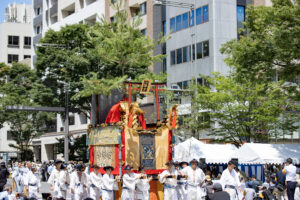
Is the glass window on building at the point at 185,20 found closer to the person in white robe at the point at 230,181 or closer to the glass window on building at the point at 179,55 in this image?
the glass window on building at the point at 179,55

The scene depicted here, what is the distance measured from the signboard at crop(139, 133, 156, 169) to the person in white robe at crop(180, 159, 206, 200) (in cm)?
173

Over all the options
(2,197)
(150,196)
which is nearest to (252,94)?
(150,196)

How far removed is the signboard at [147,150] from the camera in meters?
16.3

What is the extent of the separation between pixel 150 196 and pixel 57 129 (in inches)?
1709

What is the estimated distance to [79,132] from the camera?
5166cm

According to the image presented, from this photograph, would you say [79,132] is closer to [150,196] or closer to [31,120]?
[31,120]

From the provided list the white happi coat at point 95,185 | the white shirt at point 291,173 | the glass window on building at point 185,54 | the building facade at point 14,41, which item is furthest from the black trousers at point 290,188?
the building facade at point 14,41

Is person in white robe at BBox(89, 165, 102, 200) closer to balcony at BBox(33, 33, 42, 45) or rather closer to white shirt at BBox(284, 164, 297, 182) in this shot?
white shirt at BBox(284, 164, 297, 182)

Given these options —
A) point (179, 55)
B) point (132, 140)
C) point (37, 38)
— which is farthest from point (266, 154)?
point (37, 38)

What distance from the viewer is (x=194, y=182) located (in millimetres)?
15008

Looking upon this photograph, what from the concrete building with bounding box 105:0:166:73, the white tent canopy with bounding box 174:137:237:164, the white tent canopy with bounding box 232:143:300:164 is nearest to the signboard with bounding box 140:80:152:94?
the white tent canopy with bounding box 232:143:300:164

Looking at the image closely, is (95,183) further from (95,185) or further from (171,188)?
(171,188)

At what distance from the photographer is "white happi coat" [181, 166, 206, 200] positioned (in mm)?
14969

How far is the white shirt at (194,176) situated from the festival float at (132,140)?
1774 mm
